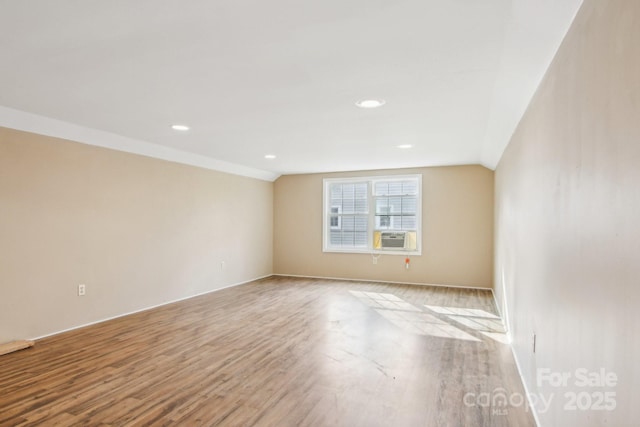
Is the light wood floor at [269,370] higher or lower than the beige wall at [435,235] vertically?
lower

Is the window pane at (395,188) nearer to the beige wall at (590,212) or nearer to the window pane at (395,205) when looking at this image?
the window pane at (395,205)

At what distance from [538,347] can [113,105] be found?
12.2 ft

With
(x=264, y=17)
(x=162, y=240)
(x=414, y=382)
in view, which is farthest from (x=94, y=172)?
(x=414, y=382)

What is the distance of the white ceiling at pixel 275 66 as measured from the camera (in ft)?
5.46

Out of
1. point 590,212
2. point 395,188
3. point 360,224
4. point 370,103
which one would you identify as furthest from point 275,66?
point 360,224

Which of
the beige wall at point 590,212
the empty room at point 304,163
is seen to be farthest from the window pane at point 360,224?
the beige wall at point 590,212

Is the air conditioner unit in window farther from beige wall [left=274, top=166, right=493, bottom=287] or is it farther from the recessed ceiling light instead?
the recessed ceiling light

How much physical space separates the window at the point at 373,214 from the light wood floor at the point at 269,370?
7.42ft

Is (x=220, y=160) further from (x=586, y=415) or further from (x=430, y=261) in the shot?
(x=586, y=415)

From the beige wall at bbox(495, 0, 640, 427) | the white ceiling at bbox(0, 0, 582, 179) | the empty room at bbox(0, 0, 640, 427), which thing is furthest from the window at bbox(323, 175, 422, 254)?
the beige wall at bbox(495, 0, 640, 427)

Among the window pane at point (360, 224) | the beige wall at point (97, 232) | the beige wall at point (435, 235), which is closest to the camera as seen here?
the beige wall at point (97, 232)

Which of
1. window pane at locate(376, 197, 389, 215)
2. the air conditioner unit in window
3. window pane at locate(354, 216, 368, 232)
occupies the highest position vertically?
window pane at locate(376, 197, 389, 215)

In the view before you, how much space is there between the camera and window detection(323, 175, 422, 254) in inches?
267

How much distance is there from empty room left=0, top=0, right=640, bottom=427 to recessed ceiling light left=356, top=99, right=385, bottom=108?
36mm
